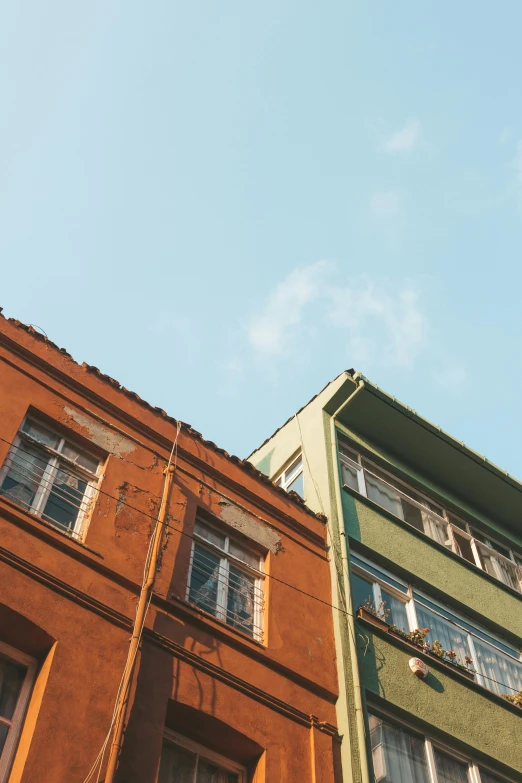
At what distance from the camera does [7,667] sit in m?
8.38

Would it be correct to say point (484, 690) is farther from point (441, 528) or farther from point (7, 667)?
point (7, 667)

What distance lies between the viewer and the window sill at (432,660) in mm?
12570

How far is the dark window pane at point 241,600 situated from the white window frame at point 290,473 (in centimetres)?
466

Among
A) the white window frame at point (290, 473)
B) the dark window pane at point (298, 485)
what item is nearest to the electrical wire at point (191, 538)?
the dark window pane at point (298, 485)

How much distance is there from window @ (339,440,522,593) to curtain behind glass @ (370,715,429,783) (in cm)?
511

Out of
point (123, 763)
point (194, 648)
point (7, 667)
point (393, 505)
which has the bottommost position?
point (123, 763)

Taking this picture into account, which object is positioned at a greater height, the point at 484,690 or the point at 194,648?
the point at 484,690


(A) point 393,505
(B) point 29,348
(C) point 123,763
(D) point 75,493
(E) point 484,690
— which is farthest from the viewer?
(A) point 393,505

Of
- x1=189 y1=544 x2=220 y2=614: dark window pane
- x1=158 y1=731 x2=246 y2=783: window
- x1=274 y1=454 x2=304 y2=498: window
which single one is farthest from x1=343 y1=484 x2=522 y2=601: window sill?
x1=158 y1=731 x2=246 y2=783: window

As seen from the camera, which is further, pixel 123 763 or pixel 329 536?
pixel 329 536

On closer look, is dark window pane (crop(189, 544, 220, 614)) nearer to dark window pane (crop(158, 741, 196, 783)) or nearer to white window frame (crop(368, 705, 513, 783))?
dark window pane (crop(158, 741, 196, 783))

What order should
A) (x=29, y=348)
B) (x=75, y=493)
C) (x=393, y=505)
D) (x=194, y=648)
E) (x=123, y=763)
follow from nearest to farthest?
(x=123, y=763) → (x=194, y=648) → (x=75, y=493) → (x=29, y=348) → (x=393, y=505)

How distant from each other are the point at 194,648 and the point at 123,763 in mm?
1970

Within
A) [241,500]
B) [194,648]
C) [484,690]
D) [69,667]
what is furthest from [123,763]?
[484,690]
